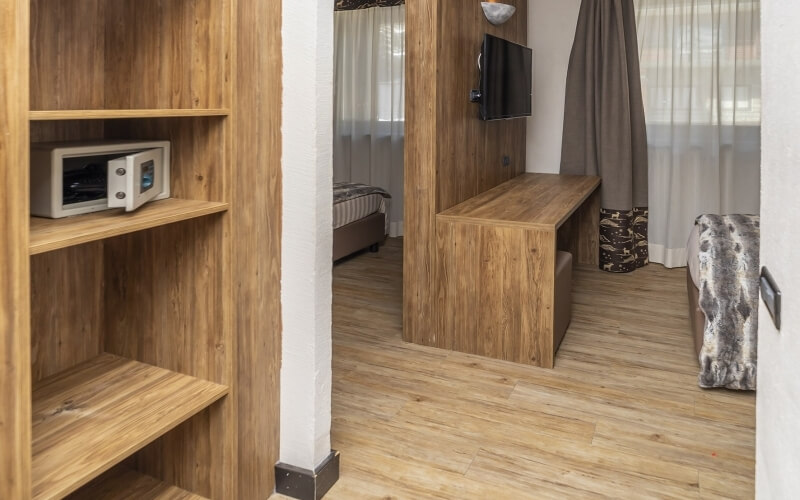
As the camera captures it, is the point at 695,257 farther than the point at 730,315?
Yes

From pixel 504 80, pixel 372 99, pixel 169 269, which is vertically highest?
pixel 372 99

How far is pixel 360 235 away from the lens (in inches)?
214

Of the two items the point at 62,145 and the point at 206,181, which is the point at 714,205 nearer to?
the point at 206,181

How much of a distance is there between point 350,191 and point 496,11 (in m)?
1.90

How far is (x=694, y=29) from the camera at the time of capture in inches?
190

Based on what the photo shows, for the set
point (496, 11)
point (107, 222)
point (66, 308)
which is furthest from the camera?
point (496, 11)

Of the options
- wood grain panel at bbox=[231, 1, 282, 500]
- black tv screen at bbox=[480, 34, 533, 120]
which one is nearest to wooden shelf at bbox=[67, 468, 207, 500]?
wood grain panel at bbox=[231, 1, 282, 500]

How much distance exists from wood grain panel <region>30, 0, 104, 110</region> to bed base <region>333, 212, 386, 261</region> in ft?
10.7

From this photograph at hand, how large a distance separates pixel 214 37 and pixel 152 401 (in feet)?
3.00

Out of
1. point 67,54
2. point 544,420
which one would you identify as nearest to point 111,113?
point 67,54

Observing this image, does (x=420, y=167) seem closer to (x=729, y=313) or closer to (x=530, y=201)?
(x=530, y=201)

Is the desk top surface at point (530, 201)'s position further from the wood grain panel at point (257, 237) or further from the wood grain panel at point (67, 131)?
the wood grain panel at point (67, 131)

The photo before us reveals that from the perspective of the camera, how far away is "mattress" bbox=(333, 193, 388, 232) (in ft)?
16.6

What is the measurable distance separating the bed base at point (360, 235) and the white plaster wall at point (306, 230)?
9.83 ft
